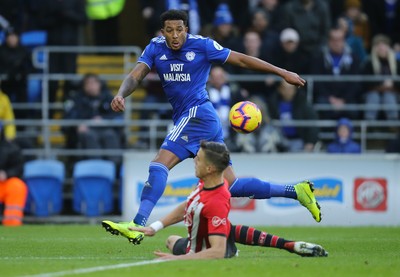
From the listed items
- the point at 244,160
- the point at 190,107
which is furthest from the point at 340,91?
the point at 190,107

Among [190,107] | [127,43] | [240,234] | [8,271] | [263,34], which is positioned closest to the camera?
[8,271]

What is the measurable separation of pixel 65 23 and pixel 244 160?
4.90 metres

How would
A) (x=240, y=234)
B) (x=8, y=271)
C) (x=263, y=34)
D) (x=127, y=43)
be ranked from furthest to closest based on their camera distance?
(x=127, y=43) < (x=263, y=34) < (x=240, y=234) < (x=8, y=271)

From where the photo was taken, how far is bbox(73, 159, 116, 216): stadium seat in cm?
1938

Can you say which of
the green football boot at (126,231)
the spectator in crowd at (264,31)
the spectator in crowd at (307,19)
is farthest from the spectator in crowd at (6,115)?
the green football boot at (126,231)

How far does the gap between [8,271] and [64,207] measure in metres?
10.6

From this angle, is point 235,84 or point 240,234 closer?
point 240,234

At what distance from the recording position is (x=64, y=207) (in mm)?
20531

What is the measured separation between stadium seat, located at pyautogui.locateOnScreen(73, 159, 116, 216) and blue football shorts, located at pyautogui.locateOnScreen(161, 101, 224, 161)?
7.17 metres

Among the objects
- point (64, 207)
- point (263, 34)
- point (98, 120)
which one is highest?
point (263, 34)

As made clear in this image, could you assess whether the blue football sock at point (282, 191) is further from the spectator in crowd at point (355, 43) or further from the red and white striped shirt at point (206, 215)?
the spectator in crowd at point (355, 43)

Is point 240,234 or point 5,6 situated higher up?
point 5,6

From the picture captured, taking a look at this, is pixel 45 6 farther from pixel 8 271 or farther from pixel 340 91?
pixel 8 271

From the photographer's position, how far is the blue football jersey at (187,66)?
12336 mm
